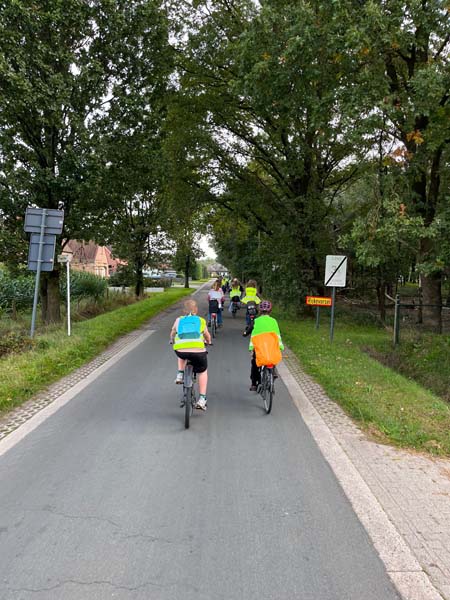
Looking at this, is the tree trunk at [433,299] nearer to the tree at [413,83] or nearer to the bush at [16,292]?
the tree at [413,83]

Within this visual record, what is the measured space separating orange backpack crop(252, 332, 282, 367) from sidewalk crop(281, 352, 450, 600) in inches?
37.3

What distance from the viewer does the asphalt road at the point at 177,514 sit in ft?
9.42

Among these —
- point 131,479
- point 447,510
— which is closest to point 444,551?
point 447,510

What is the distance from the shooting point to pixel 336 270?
12734 mm

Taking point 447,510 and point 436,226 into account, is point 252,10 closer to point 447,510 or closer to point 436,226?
point 436,226

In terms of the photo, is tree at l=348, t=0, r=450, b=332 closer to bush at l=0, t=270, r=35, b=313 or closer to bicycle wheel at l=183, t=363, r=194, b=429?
bicycle wheel at l=183, t=363, r=194, b=429

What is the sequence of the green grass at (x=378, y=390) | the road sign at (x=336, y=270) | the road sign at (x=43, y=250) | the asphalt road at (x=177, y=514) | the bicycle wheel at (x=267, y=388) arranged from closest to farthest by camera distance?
the asphalt road at (x=177, y=514), the green grass at (x=378, y=390), the bicycle wheel at (x=267, y=388), the road sign at (x=43, y=250), the road sign at (x=336, y=270)

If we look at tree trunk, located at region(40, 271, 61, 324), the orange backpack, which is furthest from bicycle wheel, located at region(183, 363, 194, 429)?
tree trunk, located at region(40, 271, 61, 324)

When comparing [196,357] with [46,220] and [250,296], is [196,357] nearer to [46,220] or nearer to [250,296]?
[250,296]

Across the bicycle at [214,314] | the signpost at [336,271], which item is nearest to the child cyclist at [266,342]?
the signpost at [336,271]

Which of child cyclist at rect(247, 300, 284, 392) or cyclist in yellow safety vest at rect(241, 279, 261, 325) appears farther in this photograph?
cyclist in yellow safety vest at rect(241, 279, 261, 325)

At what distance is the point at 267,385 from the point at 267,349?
0.52 m

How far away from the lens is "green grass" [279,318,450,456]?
219 inches

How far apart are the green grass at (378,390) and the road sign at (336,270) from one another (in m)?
1.65
